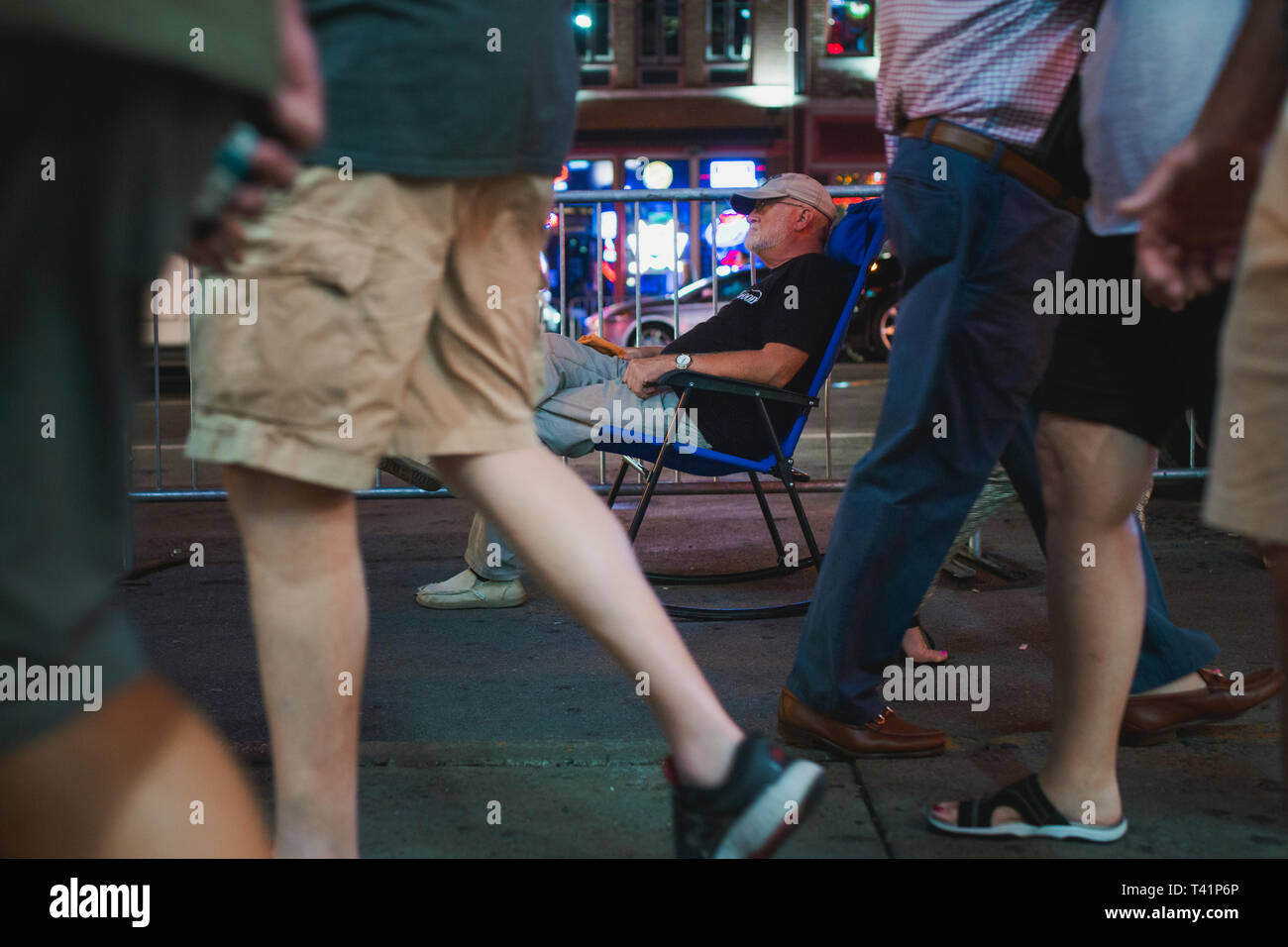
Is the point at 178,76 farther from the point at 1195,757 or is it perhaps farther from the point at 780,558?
the point at 780,558

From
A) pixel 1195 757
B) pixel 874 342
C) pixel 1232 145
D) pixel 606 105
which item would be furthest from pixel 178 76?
pixel 606 105

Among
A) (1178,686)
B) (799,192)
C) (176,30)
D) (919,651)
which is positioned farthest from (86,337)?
(799,192)

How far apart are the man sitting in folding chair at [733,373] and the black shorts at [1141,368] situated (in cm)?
179

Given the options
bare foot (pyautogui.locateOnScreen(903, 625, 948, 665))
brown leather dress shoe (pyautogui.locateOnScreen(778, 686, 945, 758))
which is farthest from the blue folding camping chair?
brown leather dress shoe (pyautogui.locateOnScreen(778, 686, 945, 758))

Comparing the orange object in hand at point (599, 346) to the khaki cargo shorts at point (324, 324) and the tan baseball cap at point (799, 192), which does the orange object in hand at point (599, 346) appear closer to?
the tan baseball cap at point (799, 192)

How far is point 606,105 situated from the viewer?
26750 mm

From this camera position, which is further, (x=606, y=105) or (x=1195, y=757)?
(x=606, y=105)

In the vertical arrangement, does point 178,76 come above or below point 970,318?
above

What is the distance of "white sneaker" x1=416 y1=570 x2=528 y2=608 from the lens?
419 cm

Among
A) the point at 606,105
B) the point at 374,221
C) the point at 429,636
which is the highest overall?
the point at 606,105

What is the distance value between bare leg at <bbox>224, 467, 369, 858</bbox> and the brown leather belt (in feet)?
4.71

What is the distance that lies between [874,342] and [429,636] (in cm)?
1410

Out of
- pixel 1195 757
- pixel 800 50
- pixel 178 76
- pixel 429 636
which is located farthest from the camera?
pixel 800 50

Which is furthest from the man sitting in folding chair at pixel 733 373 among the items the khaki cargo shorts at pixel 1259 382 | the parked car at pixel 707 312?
the parked car at pixel 707 312
